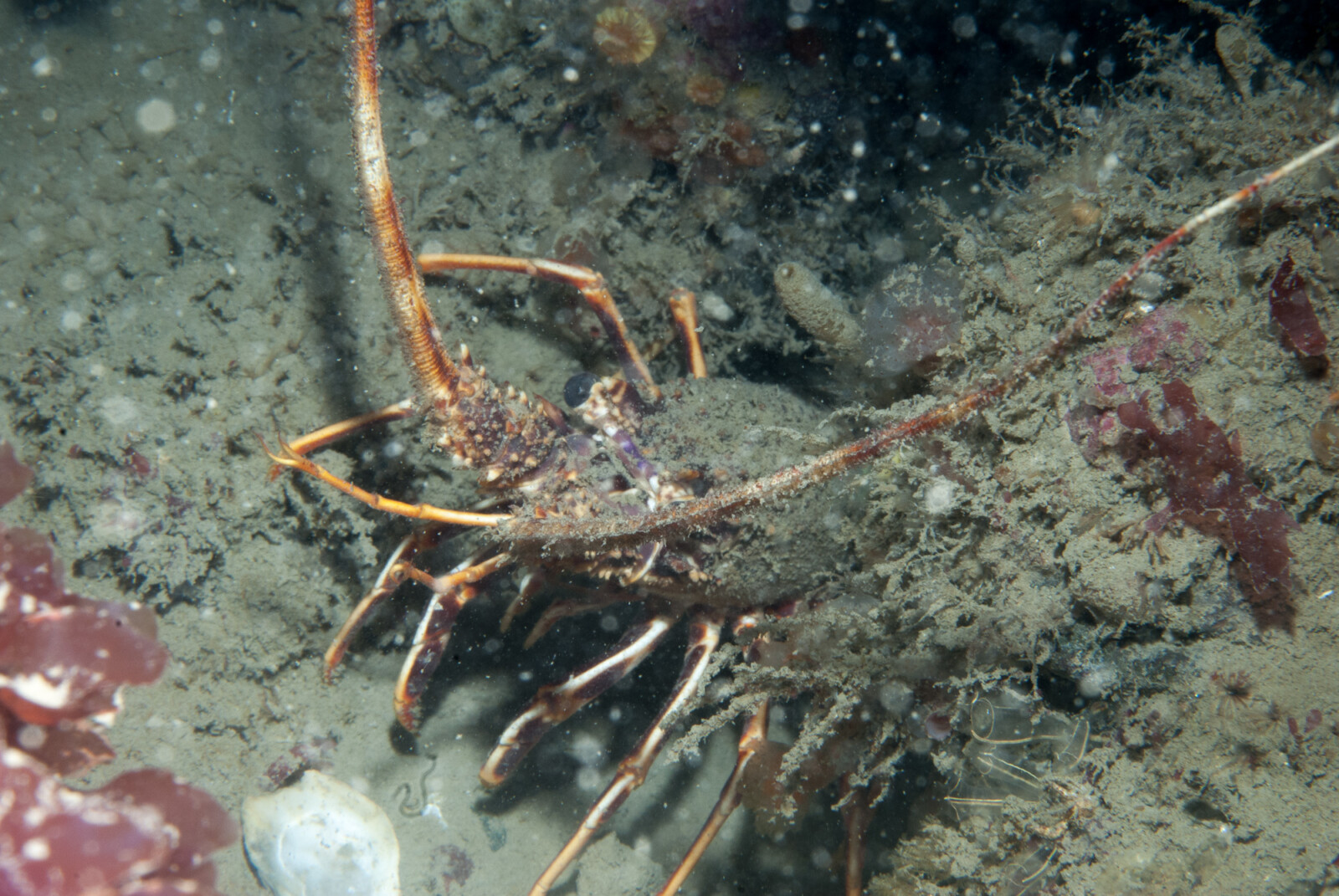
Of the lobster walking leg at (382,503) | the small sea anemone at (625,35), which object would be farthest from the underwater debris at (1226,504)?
the small sea anemone at (625,35)

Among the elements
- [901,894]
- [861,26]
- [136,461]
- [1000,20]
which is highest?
[1000,20]

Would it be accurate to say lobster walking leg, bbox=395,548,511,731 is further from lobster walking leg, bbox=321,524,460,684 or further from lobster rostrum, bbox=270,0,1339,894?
lobster walking leg, bbox=321,524,460,684

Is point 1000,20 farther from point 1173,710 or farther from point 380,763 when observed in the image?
point 380,763


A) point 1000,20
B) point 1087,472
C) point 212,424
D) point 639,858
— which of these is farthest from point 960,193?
point 639,858

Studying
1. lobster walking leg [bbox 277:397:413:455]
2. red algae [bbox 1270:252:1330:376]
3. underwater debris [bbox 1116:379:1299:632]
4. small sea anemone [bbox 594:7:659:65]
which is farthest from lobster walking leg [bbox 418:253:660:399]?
red algae [bbox 1270:252:1330:376]

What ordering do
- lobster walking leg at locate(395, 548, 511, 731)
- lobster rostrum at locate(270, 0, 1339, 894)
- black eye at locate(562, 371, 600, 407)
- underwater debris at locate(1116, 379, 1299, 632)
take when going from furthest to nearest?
1. lobster walking leg at locate(395, 548, 511, 731)
2. black eye at locate(562, 371, 600, 407)
3. underwater debris at locate(1116, 379, 1299, 632)
4. lobster rostrum at locate(270, 0, 1339, 894)

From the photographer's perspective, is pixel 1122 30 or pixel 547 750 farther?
pixel 547 750

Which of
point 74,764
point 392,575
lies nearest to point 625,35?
point 392,575
